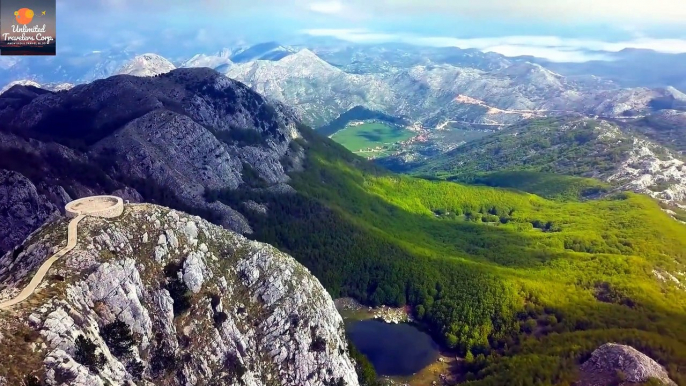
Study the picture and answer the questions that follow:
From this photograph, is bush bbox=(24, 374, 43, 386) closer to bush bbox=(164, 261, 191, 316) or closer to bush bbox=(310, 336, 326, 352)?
bush bbox=(164, 261, 191, 316)

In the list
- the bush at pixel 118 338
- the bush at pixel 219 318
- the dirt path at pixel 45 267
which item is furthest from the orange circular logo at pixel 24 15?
the bush at pixel 219 318

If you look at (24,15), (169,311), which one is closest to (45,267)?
(169,311)

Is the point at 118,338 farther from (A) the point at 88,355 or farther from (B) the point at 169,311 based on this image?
(B) the point at 169,311

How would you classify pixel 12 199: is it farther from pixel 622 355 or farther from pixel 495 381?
pixel 622 355

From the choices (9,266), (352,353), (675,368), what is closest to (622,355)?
(675,368)

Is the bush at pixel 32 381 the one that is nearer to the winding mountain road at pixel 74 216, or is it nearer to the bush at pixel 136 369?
the winding mountain road at pixel 74 216
